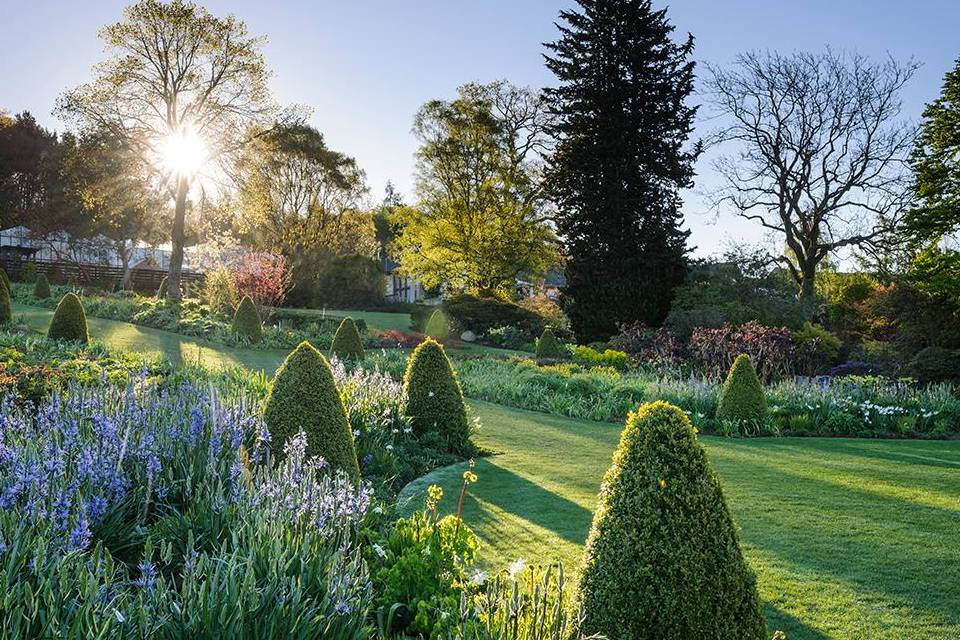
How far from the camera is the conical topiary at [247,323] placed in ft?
61.1

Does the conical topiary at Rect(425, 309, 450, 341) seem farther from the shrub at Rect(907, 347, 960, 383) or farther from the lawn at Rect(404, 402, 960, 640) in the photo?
the lawn at Rect(404, 402, 960, 640)

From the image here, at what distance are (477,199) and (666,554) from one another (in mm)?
29209

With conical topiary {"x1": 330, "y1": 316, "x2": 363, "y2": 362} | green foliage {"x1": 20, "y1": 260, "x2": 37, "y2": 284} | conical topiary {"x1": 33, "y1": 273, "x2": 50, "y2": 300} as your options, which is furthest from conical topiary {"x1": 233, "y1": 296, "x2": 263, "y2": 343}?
green foliage {"x1": 20, "y1": 260, "x2": 37, "y2": 284}

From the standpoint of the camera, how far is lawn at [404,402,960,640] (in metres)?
4.13

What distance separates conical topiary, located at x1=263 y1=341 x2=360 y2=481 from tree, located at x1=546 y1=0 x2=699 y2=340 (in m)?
17.5

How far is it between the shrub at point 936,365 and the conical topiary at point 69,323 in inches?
660

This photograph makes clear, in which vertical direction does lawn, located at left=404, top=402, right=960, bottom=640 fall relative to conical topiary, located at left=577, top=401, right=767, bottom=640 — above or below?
below

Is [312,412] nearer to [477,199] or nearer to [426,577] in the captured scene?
[426,577]

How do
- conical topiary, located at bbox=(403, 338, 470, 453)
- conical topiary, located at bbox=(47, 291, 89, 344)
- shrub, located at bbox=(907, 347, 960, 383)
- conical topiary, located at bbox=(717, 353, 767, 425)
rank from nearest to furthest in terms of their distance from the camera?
conical topiary, located at bbox=(403, 338, 470, 453) < conical topiary, located at bbox=(717, 353, 767, 425) < conical topiary, located at bbox=(47, 291, 89, 344) < shrub, located at bbox=(907, 347, 960, 383)

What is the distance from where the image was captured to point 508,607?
2986 millimetres

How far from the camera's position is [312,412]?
5.38 m

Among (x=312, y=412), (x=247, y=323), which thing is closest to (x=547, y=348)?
(x=247, y=323)

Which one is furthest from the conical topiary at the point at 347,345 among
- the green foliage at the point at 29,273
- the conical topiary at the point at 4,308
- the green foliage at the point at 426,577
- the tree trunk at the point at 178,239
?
the green foliage at the point at 29,273

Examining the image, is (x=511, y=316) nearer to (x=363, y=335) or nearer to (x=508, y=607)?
(x=363, y=335)
